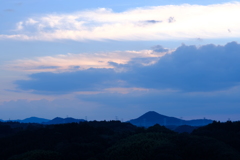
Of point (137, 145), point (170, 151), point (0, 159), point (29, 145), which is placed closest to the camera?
point (170, 151)

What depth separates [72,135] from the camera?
168 feet

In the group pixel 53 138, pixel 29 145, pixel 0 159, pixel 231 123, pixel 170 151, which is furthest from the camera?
pixel 231 123

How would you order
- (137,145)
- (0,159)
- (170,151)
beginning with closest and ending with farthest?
1. (170,151)
2. (137,145)
3. (0,159)

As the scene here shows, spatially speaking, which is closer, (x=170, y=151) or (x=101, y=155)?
(x=170, y=151)

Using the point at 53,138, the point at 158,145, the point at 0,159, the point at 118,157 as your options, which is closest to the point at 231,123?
the point at 158,145

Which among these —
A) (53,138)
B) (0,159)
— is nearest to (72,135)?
(53,138)

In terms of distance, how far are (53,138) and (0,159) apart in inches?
348

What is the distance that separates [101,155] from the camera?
3953 cm

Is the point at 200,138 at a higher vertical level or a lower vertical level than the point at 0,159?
higher

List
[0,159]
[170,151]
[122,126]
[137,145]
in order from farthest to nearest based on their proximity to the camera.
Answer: [122,126], [0,159], [137,145], [170,151]

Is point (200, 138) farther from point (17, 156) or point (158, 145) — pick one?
point (17, 156)

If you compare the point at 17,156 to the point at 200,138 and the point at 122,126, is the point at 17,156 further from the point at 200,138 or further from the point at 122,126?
the point at 122,126

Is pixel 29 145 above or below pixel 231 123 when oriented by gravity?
below

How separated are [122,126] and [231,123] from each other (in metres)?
30.3
